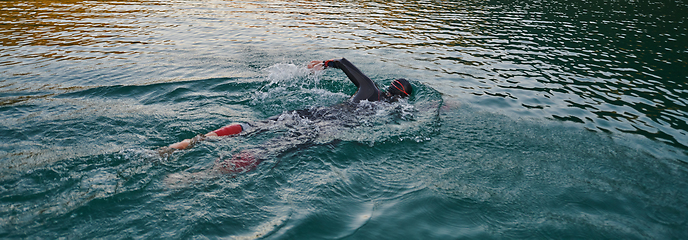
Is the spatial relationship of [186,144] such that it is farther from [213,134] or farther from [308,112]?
[308,112]

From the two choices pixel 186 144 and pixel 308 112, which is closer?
pixel 186 144

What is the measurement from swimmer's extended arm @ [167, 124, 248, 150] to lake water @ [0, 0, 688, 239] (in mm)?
123

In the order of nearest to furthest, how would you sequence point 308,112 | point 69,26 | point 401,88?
1. point 308,112
2. point 401,88
3. point 69,26

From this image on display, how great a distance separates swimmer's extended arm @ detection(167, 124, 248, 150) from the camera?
259 inches

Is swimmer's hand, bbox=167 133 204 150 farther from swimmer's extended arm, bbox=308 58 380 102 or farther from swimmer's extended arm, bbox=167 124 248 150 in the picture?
swimmer's extended arm, bbox=308 58 380 102

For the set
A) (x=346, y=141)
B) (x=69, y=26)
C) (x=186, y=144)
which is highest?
(x=186, y=144)

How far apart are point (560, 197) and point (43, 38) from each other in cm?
2076

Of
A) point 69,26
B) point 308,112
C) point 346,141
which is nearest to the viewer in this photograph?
point 346,141

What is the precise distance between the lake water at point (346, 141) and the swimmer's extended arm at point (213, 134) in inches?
4.9

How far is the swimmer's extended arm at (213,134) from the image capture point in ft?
21.6

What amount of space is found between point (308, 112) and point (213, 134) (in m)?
2.15

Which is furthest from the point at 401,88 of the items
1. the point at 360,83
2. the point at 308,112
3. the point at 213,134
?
the point at 213,134

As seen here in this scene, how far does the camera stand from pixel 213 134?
22.7 ft

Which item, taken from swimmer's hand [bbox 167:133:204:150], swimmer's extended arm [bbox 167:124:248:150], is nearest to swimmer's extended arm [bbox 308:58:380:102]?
swimmer's extended arm [bbox 167:124:248:150]
